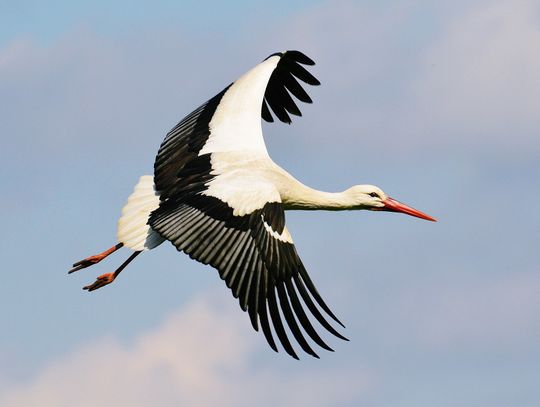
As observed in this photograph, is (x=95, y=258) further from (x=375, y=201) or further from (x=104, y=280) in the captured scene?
(x=375, y=201)

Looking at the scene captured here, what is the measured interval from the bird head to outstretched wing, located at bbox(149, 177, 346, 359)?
2164mm

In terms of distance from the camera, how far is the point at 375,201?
13.6 m

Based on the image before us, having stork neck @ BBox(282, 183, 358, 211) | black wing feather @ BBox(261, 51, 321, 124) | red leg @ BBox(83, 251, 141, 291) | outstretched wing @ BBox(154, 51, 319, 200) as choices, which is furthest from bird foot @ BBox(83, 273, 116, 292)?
black wing feather @ BBox(261, 51, 321, 124)

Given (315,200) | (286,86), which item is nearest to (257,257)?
(315,200)

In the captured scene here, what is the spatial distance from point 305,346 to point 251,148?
2609 mm

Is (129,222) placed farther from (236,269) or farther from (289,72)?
(289,72)

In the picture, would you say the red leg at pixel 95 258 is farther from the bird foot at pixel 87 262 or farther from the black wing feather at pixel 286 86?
the black wing feather at pixel 286 86

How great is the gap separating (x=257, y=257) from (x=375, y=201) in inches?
114

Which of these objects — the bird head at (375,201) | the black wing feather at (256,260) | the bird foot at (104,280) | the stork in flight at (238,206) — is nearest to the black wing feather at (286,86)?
the stork in flight at (238,206)

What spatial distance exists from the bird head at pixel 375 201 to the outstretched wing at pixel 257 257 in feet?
7.10

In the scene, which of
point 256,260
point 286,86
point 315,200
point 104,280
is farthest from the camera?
point 286,86

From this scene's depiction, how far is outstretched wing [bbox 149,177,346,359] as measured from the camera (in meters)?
10.8

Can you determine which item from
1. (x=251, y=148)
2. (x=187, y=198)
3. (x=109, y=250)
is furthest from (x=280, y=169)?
(x=109, y=250)

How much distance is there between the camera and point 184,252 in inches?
432
